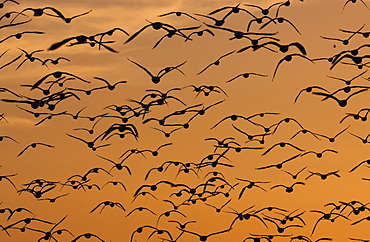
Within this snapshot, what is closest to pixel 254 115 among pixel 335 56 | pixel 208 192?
pixel 208 192

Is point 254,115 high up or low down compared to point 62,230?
up

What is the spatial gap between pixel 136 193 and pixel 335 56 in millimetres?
13277

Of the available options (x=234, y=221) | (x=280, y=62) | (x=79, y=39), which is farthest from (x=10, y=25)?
(x=234, y=221)

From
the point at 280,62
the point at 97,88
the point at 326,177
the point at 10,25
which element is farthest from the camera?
the point at 326,177

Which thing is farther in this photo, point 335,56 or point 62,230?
point 62,230

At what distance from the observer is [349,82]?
54.2 m

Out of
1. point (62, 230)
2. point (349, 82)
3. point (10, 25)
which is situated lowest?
point (62, 230)

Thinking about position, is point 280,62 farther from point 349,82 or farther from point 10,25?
point 10,25

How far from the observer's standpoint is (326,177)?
58688 mm

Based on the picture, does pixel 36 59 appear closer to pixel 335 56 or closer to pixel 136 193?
pixel 136 193

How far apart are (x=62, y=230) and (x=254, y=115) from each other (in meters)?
10.8

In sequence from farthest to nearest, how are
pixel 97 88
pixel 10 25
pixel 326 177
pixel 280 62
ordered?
pixel 326 177 → pixel 97 88 → pixel 280 62 → pixel 10 25

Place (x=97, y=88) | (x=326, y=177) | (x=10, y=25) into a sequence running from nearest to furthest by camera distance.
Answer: (x=10, y=25), (x=97, y=88), (x=326, y=177)

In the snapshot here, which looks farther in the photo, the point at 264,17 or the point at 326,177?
the point at 326,177
